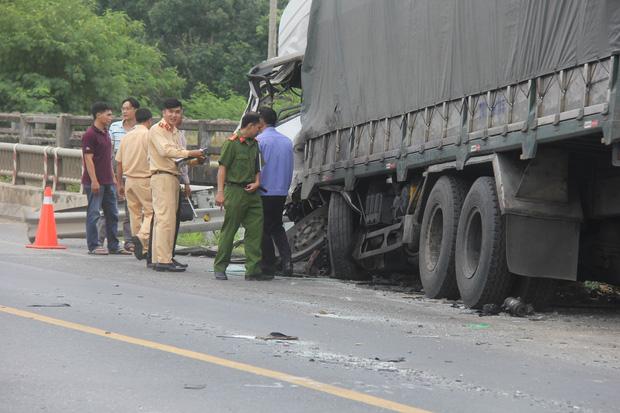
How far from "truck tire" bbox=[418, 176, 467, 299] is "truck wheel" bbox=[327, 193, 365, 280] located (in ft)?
7.61

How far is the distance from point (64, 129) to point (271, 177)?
44.3ft

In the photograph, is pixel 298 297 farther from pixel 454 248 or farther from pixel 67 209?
pixel 67 209

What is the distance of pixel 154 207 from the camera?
14.5m

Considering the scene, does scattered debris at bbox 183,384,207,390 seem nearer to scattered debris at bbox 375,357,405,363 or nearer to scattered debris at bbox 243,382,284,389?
scattered debris at bbox 243,382,284,389

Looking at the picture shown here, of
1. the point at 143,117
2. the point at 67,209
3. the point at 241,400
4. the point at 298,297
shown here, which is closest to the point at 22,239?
the point at 67,209

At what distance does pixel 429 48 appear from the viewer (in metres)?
13.6

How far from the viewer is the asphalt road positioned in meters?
6.76

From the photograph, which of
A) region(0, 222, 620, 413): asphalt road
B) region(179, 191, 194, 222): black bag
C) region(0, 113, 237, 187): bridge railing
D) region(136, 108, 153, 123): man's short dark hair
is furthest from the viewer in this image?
region(0, 113, 237, 187): bridge railing

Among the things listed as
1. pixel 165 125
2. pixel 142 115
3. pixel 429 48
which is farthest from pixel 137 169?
pixel 429 48

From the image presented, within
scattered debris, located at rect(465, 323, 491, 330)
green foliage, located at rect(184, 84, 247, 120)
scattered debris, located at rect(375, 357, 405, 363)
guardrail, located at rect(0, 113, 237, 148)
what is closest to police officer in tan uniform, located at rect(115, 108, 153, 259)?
scattered debris, located at rect(465, 323, 491, 330)

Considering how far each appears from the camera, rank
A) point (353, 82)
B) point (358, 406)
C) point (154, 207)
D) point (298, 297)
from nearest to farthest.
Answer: point (358, 406), point (298, 297), point (154, 207), point (353, 82)

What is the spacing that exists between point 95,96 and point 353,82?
25034 millimetres

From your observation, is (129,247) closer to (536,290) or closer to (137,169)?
(137,169)

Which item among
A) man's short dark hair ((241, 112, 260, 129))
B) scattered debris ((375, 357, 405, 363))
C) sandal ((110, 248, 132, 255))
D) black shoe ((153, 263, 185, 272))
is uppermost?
man's short dark hair ((241, 112, 260, 129))
